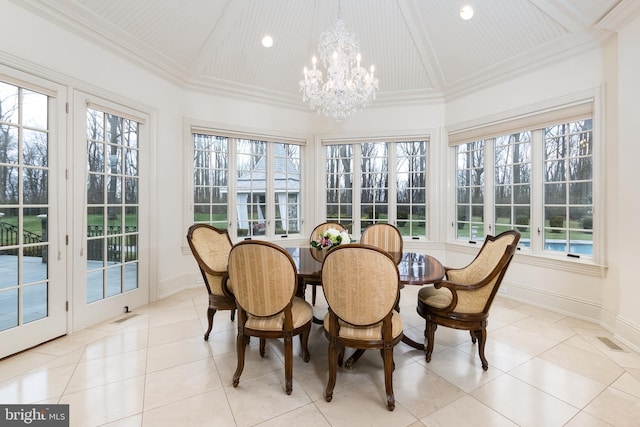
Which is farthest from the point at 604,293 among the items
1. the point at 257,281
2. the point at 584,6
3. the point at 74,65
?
the point at 74,65

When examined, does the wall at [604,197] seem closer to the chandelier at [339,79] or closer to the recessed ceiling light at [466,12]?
the recessed ceiling light at [466,12]

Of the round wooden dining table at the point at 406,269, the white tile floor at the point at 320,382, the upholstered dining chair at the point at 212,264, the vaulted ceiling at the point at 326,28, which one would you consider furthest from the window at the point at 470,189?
the upholstered dining chair at the point at 212,264

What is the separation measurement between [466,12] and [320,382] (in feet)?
14.2

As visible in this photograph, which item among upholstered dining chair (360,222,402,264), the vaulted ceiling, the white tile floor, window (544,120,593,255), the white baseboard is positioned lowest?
the white tile floor

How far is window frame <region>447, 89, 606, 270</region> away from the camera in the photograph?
314 centimetres

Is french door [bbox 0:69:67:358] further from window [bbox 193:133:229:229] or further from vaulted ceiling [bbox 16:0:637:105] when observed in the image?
window [bbox 193:133:229:229]

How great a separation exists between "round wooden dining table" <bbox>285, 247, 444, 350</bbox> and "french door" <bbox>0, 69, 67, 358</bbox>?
2306 millimetres

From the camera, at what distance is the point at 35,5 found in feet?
8.50

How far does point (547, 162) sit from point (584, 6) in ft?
5.36

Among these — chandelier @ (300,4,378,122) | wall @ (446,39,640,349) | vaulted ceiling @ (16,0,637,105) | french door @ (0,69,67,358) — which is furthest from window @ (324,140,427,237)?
french door @ (0,69,67,358)

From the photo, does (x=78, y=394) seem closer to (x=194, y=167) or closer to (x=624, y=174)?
(x=194, y=167)

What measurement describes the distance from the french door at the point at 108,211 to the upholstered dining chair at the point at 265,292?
2086mm

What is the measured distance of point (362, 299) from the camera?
1841mm

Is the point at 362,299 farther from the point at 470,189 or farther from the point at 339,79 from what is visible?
the point at 470,189
